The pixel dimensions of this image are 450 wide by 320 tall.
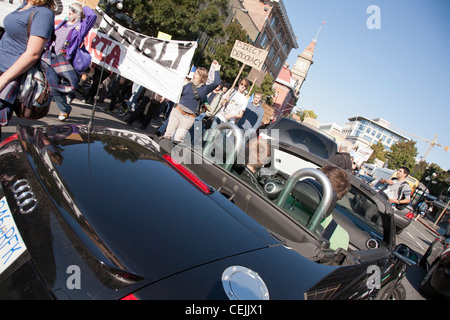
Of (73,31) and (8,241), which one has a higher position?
(73,31)

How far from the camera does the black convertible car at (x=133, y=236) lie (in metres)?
1.00

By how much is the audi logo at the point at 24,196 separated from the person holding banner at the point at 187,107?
3.44 meters

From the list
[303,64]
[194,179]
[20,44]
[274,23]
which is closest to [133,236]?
[194,179]

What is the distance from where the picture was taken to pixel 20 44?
2660mm

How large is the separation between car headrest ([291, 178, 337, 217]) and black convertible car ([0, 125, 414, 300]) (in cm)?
18

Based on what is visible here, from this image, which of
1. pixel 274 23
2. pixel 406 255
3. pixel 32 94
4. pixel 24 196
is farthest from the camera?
pixel 274 23

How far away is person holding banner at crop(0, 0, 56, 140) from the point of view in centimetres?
245

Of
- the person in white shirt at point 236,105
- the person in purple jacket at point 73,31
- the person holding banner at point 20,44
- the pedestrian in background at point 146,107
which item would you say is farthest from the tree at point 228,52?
the person holding banner at point 20,44

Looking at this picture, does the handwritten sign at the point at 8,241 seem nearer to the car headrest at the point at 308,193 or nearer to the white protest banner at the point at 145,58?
the car headrest at the point at 308,193

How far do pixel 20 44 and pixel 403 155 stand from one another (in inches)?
3299

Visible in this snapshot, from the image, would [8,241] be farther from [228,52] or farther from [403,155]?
[403,155]

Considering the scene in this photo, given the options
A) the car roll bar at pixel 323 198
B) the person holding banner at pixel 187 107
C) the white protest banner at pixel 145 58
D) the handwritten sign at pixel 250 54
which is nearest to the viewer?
the car roll bar at pixel 323 198

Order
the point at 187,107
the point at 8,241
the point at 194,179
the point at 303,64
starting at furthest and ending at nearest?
the point at 303,64
the point at 187,107
the point at 194,179
the point at 8,241

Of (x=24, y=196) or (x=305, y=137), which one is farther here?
(x=305, y=137)
